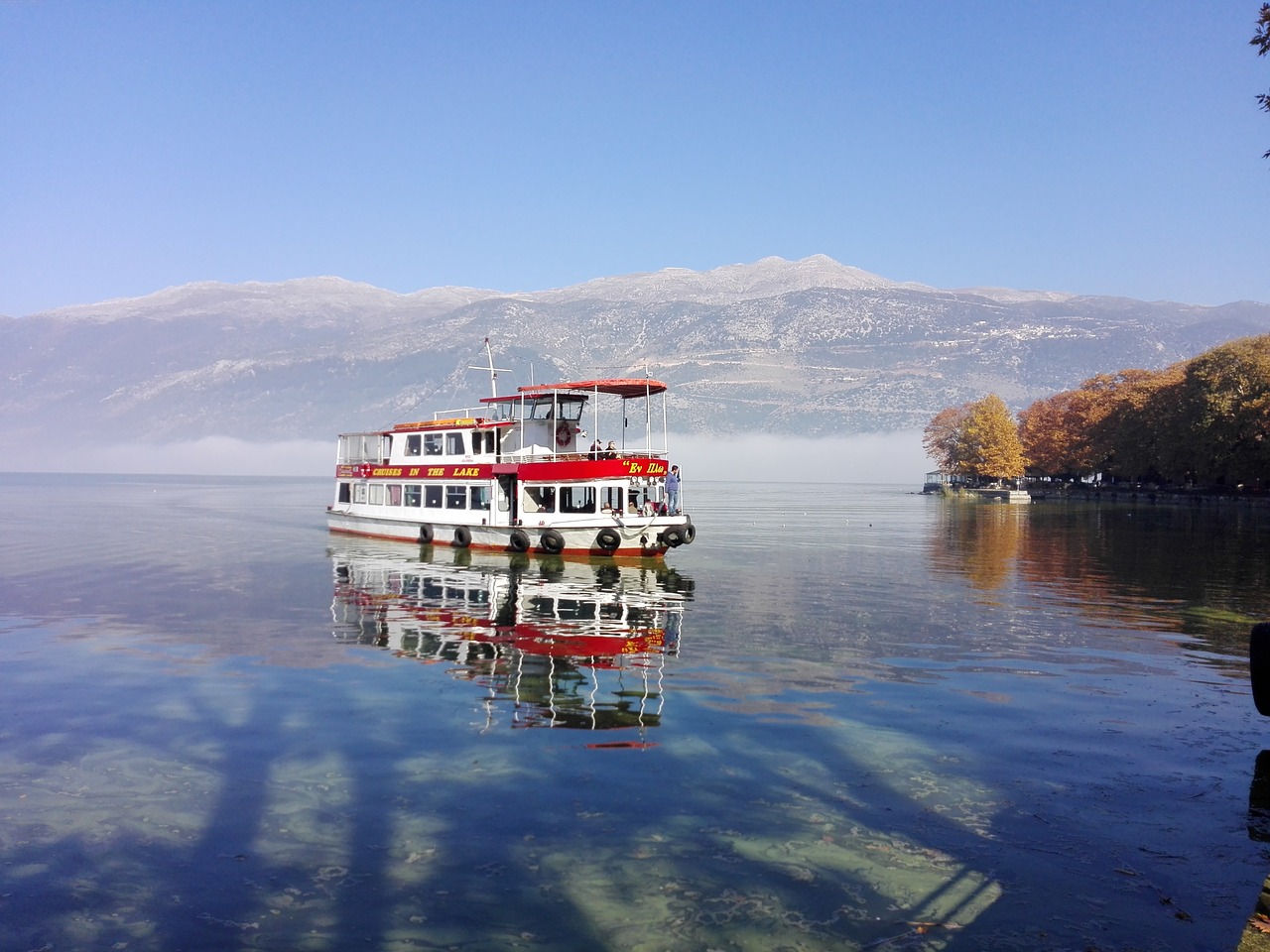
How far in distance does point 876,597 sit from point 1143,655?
449 inches

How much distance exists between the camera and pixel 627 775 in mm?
14156

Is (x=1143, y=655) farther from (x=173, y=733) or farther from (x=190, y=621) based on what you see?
(x=190, y=621)

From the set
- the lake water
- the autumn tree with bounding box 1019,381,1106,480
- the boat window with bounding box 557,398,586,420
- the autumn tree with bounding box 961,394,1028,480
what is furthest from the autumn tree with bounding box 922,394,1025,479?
the lake water

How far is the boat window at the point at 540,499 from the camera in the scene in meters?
47.2

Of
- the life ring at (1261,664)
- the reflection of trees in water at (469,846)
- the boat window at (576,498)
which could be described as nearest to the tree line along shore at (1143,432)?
the boat window at (576,498)

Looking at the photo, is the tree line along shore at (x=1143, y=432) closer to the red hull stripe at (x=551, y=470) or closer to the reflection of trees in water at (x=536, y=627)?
the red hull stripe at (x=551, y=470)

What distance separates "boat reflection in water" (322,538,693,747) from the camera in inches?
738

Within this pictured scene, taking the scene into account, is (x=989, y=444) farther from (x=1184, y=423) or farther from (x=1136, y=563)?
(x=1136, y=563)

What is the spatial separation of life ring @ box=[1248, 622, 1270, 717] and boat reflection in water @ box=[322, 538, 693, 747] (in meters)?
9.49

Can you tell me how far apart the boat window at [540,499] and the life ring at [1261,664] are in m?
34.3

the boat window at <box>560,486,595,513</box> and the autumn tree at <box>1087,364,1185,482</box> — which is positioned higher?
the autumn tree at <box>1087,364,1185,482</box>

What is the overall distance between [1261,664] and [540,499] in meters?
35.7

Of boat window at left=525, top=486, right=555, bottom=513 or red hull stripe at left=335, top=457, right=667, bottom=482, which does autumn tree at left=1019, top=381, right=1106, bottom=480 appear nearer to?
red hull stripe at left=335, top=457, right=667, bottom=482

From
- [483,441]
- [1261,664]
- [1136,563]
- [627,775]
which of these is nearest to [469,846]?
[627,775]
